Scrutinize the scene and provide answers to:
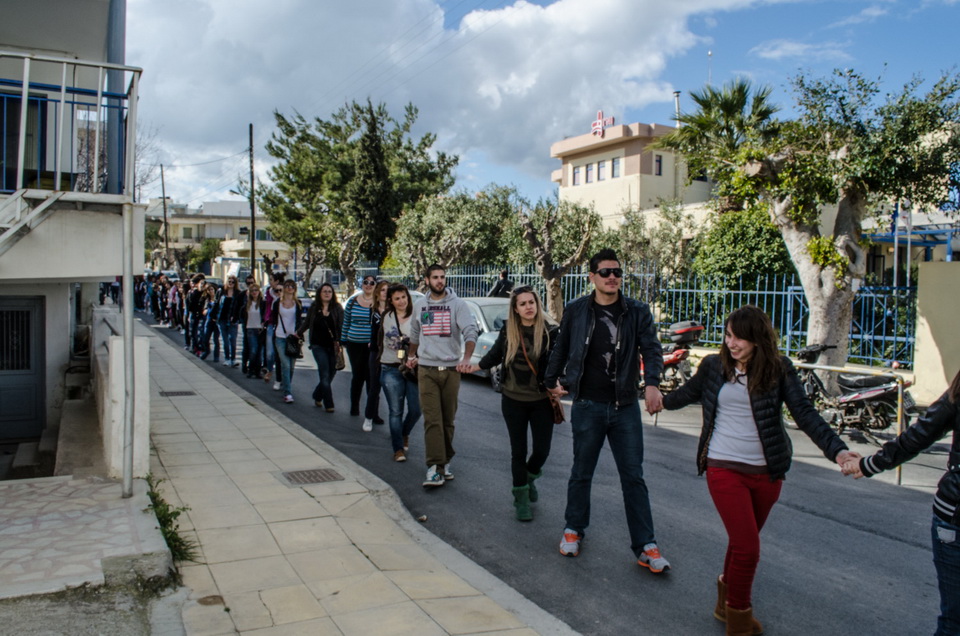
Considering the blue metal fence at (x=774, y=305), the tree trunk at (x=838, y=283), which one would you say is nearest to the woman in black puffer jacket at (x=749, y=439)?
the tree trunk at (x=838, y=283)

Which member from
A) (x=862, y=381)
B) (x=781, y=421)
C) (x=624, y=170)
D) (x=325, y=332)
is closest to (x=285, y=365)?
(x=325, y=332)

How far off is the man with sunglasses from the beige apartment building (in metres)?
33.7

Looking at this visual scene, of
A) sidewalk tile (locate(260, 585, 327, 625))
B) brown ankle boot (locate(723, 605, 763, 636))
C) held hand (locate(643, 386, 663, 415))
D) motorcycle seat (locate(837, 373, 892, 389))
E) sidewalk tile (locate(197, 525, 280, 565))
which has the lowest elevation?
sidewalk tile (locate(260, 585, 327, 625))

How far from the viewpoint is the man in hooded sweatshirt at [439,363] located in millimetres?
6609

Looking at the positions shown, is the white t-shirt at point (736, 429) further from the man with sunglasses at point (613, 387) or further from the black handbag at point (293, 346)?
the black handbag at point (293, 346)

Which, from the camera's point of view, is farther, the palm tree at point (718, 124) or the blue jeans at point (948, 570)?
the palm tree at point (718, 124)

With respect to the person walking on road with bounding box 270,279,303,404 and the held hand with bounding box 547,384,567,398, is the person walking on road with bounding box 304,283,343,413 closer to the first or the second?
the person walking on road with bounding box 270,279,303,404

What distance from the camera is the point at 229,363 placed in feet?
52.1

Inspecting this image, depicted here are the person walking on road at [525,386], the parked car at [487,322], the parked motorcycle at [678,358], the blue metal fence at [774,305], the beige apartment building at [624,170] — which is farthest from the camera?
the beige apartment building at [624,170]

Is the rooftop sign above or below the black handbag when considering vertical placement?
above

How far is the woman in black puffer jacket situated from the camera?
3811mm

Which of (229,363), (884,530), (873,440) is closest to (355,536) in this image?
(884,530)

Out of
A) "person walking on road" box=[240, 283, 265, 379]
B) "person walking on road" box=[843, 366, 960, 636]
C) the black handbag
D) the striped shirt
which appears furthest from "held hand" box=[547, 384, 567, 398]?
"person walking on road" box=[240, 283, 265, 379]

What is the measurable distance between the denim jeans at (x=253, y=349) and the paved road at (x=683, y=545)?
572 cm
